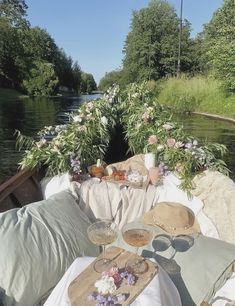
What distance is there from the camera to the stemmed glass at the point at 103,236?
2.04m

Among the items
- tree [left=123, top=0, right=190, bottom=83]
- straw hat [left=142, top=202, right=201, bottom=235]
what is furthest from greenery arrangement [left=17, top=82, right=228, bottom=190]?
tree [left=123, top=0, right=190, bottom=83]

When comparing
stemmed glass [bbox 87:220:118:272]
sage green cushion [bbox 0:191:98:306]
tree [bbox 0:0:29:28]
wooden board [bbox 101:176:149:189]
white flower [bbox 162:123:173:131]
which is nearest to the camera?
stemmed glass [bbox 87:220:118:272]

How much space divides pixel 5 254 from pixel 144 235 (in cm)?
77

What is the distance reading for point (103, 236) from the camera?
7.41ft

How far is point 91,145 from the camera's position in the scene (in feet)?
14.5

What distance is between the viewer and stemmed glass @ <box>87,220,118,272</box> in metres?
2.04

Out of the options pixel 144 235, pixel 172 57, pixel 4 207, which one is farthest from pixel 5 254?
pixel 172 57

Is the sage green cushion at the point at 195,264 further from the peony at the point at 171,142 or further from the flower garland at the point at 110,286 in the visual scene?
the peony at the point at 171,142

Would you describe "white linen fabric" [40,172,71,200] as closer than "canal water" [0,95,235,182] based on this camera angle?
Yes

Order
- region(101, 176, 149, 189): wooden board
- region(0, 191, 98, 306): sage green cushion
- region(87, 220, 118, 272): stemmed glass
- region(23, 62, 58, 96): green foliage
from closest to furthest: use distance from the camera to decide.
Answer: region(87, 220, 118, 272): stemmed glass < region(0, 191, 98, 306): sage green cushion < region(101, 176, 149, 189): wooden board < region(23, 62, 58, 96): green foliage

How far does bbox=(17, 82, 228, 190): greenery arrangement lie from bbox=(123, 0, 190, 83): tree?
2603 cm

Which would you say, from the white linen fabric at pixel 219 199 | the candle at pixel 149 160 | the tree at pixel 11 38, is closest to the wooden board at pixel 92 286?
the white linen fabric at pixel 219 199

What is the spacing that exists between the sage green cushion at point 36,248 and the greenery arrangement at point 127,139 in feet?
3.63

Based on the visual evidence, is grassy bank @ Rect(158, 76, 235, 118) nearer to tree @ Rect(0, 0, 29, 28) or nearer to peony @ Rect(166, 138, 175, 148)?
peony @ Rect(166, 138, 175, 148)
